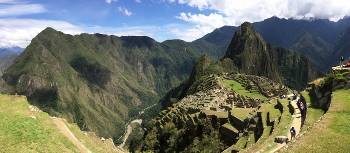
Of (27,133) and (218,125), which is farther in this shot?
(218,125)

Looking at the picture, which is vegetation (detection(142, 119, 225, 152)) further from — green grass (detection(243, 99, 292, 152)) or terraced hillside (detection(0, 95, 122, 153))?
terraced hillside (detection(0, 95, 122, 153))

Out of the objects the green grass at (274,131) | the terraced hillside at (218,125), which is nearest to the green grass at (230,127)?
the terraced hillside at (218,125)

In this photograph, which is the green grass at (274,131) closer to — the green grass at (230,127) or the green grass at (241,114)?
the green grass at (241,114)

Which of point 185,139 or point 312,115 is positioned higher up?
point 312,115

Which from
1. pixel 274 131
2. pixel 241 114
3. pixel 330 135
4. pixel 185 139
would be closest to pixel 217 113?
pixel 185 139

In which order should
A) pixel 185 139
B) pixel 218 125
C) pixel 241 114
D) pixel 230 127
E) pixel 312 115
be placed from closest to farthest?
pixel 312 115
pixel 230 127
pixel 241 114
pixel 218 125
pixel 185 139

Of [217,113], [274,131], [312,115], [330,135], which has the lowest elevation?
[217,113]

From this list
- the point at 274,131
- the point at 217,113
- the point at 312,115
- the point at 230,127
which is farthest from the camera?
the point at 217,113

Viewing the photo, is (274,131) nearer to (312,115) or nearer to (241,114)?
(312,115)
